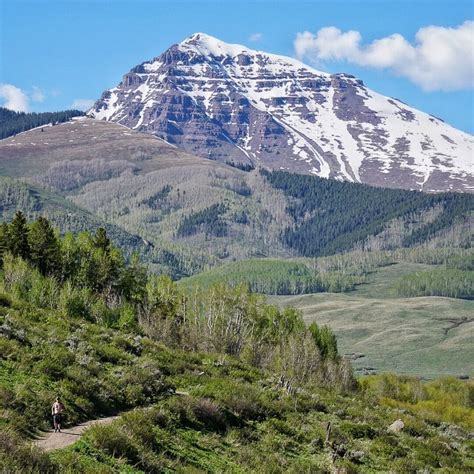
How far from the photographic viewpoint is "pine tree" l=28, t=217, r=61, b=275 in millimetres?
→ 93537

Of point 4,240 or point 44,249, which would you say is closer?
point 4,240

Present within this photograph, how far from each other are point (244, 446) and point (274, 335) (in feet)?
258

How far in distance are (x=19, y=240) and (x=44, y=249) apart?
11.1ft

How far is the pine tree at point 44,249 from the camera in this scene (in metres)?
93.5

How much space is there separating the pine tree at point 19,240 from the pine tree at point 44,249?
2.07 feet

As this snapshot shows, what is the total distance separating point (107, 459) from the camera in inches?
862

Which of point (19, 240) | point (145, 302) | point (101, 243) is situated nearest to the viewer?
point (19, 240)

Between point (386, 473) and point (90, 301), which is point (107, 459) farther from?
point (90, 301)

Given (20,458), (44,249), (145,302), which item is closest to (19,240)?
(44,249)

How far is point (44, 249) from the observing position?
94250 mm

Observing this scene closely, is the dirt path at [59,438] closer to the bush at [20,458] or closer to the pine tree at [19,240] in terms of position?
the bush at [20,458]

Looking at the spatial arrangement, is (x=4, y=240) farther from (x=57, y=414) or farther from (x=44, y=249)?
(x=57, y=414)

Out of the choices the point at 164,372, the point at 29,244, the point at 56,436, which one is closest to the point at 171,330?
the point at 29,244

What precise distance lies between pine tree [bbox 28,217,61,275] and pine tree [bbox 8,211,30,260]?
0.63 meters
